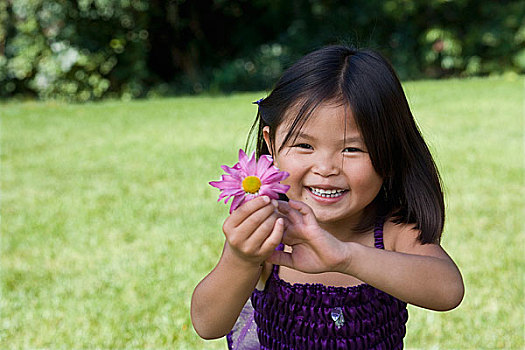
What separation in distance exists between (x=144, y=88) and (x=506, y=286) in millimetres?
11060

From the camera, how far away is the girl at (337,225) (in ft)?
4.96

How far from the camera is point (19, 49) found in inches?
491

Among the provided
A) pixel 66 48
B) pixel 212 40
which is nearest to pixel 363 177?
pixel 66 48

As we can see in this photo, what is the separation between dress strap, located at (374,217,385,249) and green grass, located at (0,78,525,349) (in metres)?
1.22

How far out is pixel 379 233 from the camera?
6.32 ft

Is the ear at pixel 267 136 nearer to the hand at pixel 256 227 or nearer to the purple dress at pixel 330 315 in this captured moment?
the purple dress at pixel 330 315

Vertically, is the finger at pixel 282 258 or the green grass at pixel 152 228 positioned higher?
the finger at pixel 282 258

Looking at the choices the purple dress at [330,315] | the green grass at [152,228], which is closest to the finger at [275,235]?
the purple dress at [330,315]

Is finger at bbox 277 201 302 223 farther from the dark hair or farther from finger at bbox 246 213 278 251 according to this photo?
the dark hair

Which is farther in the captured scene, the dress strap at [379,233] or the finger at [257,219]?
Result: the dress strap at [379,233]

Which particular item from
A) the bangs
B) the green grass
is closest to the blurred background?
the green grass

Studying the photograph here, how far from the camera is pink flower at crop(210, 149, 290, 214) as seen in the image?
140 cm

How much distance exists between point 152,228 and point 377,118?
3.09 metres

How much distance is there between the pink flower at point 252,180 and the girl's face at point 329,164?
26 cm
